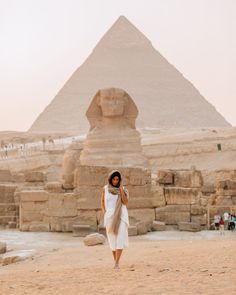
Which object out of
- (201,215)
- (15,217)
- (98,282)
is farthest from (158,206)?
(98,282)

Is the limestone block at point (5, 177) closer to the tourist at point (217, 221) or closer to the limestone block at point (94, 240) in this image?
the tourist at point (217, 221)

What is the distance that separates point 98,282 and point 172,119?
105 metres

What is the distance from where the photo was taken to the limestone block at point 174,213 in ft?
36.4

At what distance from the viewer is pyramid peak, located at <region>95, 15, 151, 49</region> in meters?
133

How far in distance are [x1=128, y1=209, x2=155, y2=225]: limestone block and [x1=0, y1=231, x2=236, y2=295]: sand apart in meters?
1.73

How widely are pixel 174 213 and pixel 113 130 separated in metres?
6.53

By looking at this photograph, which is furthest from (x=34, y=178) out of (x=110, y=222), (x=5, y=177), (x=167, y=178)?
(x=110, y=222)

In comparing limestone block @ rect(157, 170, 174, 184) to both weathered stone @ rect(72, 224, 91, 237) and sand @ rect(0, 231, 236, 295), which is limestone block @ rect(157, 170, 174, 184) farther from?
sand @ rect(0, 231, 236, 295)

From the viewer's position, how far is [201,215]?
36.8 ft

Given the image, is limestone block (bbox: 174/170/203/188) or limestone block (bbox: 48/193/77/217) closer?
limestone block (bbox: 48/193/77/217)

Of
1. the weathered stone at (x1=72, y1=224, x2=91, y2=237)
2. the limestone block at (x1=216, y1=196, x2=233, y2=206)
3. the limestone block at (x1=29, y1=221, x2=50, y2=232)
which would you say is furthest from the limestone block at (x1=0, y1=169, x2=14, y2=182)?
Answer: the weathered stone at (x1=72, y1=224, x2=91, y2=237)

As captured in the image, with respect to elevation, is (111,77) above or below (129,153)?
above

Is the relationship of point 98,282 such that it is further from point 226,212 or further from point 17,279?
point 226,212

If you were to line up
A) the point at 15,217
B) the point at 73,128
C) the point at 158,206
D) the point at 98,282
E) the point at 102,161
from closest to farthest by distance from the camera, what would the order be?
the point at 98,282 < the point at 158,206 < the point at 15,217 < the point at 102,161 < the point at 73,128
